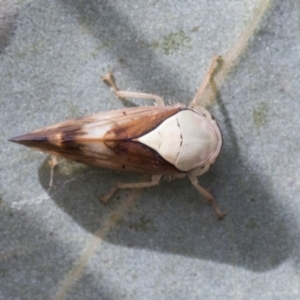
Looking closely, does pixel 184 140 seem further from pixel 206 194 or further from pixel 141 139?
pixel 206 194

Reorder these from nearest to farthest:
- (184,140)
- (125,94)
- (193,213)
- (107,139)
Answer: (107,139), (184,140), (125,94), (193,213)

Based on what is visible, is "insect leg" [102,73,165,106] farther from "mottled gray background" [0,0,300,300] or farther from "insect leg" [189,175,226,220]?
"insect leg" [189,175,226,220]

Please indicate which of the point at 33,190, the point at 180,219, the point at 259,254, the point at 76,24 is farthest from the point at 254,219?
the point at 76,24

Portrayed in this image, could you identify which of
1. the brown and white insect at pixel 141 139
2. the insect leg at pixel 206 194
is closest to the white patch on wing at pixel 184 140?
the brown and white insect at pixel 141 139

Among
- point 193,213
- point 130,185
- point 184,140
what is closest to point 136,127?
point 184,140

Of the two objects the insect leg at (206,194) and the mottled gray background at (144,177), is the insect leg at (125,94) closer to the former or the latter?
the mottled gray background at (144,177)

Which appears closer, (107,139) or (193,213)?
(107,139)

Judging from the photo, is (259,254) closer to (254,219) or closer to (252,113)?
(254,219)
